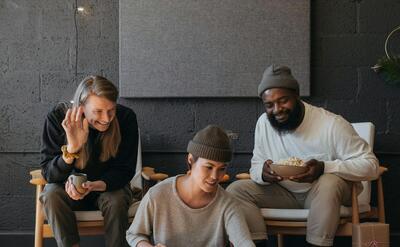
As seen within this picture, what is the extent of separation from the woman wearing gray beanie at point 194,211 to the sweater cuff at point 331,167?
2.28ft

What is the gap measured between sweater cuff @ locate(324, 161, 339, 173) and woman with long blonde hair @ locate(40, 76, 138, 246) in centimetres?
98

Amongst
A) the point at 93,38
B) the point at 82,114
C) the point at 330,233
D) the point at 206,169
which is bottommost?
the point at 330,233

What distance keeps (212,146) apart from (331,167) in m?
0.85

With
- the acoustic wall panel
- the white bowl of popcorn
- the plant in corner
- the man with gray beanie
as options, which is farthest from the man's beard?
the plant in corner

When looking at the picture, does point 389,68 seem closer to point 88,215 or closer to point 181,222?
point 181,222

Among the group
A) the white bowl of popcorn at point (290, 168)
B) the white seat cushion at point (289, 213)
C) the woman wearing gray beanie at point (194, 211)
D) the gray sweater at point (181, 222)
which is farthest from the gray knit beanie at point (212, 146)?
the white seat cushion at point (289, 213)

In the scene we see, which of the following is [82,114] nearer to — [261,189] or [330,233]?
[261,189]

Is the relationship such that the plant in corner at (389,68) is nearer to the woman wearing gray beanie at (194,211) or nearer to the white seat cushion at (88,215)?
the woman wearing gray beanie at (194,211)

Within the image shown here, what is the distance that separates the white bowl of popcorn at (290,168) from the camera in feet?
9.56

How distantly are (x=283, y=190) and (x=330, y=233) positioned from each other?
16.4 inches

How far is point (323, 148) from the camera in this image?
3.14 meters

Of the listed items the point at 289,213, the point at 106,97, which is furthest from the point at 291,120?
the point at 106,97

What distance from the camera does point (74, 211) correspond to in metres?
2.94

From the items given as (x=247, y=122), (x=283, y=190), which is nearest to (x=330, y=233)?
(x=283, y=190)
